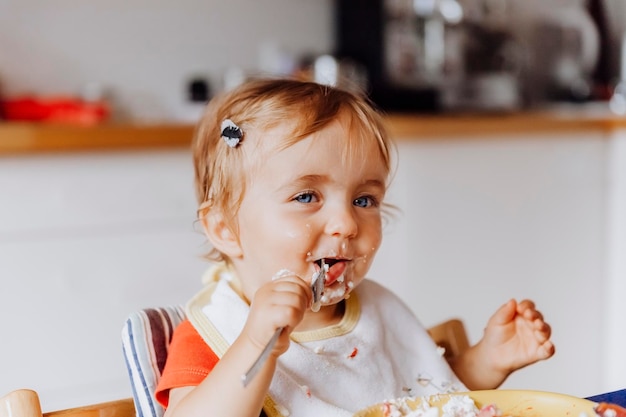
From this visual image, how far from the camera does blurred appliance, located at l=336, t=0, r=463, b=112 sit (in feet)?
8.15

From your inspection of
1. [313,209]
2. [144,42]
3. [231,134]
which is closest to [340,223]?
[313,209]

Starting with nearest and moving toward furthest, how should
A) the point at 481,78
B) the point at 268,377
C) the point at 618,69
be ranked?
the point at 268,377
the point at 481,78
the point at 618,69

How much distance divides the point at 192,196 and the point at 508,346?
1.08 m

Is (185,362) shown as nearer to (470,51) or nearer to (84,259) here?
(84,259)

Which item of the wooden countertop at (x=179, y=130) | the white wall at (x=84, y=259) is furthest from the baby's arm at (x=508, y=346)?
the wooden countertop at (x=179, y=130)

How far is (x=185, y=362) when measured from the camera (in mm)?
865

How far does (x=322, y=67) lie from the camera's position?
96.3 inches

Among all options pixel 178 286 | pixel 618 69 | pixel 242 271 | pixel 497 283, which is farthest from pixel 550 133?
pixel 242 271

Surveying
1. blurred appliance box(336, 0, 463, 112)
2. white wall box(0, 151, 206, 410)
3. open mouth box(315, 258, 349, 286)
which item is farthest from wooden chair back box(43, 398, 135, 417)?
blurred appliance box(336, 0, 463, 112)

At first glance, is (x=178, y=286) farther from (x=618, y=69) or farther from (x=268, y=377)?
(x=618, y=69)

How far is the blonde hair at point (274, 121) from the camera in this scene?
891 millimetres

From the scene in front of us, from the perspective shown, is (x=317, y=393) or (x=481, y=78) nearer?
(x=317, y=393)

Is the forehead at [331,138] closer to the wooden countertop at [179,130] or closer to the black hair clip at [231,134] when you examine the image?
the black hair clip at [231,134]

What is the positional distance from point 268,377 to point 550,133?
5.71ft
